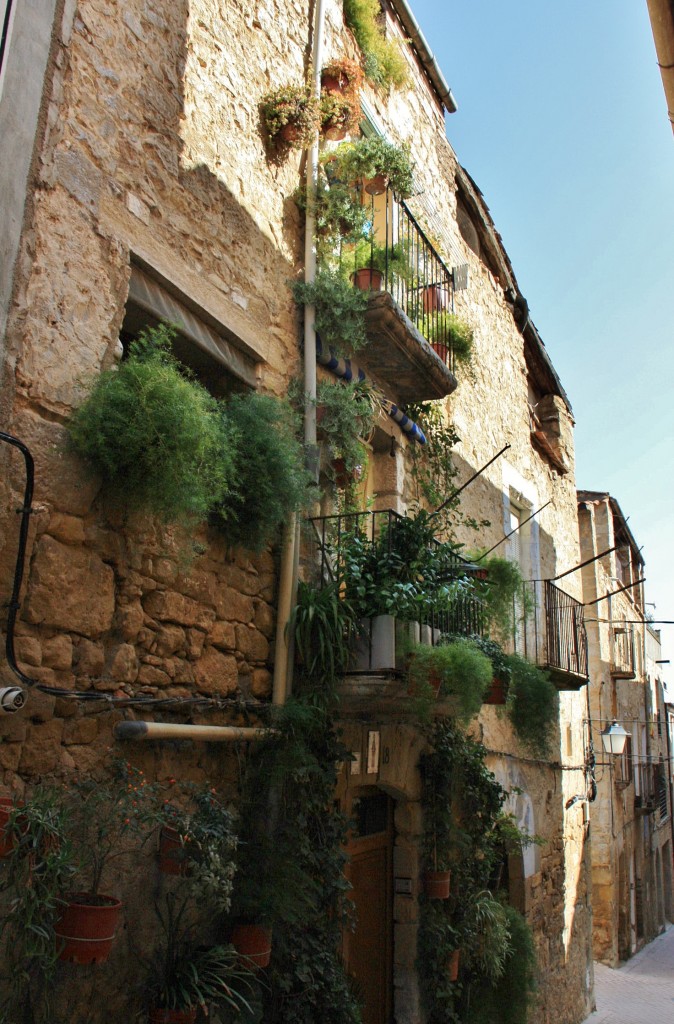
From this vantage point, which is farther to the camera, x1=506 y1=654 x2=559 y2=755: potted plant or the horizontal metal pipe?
x1=506 y1=654 x2=559 y2=755: potted plant

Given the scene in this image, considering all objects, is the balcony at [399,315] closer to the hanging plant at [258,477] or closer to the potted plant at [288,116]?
the potted plant at [288,116]

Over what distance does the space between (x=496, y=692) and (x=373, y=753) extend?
3.79 ft

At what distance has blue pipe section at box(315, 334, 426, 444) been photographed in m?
5.70

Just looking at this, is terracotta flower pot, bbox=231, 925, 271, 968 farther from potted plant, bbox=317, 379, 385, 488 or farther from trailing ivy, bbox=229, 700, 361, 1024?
potted plant, bbox=317, 379, 385, 488

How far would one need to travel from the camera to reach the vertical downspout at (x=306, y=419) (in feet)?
15.4

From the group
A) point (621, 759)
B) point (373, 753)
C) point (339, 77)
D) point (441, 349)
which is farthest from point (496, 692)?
point (621, 759)

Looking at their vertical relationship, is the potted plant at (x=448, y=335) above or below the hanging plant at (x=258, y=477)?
above

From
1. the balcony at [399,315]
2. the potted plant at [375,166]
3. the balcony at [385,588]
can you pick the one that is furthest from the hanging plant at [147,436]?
the potted plant at [375,166]

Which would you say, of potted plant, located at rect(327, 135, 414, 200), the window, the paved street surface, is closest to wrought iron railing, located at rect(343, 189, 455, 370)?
potted plant, located at rect(327, 135, 414, 200)

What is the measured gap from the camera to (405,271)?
6852 mm

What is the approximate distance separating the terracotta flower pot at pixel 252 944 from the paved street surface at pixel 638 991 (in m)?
8.35

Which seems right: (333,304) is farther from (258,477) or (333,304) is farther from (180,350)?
(258,477)

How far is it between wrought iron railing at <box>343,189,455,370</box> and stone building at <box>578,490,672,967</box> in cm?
689

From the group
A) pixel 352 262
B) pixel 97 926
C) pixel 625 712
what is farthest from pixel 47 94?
pixel 625 712
